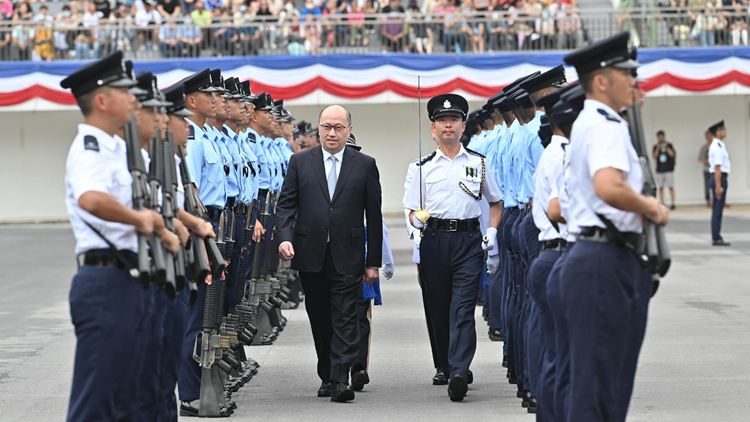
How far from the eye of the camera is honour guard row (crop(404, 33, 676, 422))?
4.68 m

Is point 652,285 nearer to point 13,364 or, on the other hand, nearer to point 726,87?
point 13,364

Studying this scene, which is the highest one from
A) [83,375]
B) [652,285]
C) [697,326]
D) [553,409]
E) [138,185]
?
[138,185]

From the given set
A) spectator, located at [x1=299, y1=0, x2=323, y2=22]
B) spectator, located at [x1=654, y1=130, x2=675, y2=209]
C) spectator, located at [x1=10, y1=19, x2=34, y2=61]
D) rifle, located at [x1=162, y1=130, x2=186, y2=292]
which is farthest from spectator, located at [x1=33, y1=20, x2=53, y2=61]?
rifle, located at [x1=162, y1=130, x2=186, y2=292]

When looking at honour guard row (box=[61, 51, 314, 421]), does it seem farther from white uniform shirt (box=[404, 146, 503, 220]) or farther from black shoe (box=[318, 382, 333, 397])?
white uniform shirt (box=[404, 146, 503, 220])

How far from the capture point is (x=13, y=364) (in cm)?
927

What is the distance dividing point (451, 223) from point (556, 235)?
1.99m

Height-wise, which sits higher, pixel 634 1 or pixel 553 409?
pixel 634 1

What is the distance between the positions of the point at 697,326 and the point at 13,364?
665 cm

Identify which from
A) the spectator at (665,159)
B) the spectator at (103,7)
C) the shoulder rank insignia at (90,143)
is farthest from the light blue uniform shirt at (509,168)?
the spectator at (103,7)

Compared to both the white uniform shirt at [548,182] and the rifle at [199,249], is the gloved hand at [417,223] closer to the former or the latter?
the white uniform shirt at [548,182]

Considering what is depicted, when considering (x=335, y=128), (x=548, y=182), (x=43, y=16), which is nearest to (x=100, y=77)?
(x=548, y=182)

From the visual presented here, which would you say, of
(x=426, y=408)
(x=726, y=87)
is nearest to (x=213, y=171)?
(x=426, y=408)

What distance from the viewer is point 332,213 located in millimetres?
8133

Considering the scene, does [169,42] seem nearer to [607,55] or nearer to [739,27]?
[739,27]
